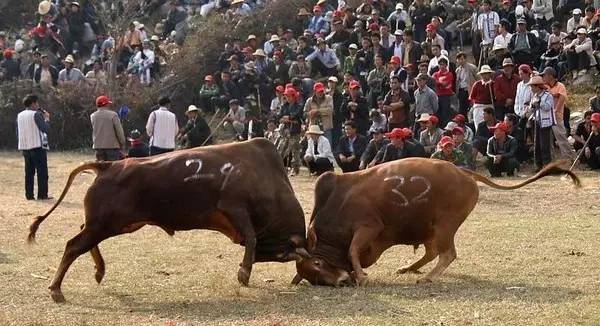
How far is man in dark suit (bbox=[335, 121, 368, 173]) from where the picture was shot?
2203 cm

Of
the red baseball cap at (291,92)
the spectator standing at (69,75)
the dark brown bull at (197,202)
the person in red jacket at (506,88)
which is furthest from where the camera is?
the spectator standing at (69,75)

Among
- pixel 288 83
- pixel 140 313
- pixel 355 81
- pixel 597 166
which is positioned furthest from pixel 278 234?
pixel 288 83

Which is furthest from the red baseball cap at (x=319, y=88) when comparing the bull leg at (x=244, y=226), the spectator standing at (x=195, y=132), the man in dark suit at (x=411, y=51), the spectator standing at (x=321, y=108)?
the bull leg at (x=244, y=226)

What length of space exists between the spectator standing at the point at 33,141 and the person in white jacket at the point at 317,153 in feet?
16.3

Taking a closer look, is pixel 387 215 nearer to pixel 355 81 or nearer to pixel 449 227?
pixel 449 227

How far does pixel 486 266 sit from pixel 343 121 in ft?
39.8

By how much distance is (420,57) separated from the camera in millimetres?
24938

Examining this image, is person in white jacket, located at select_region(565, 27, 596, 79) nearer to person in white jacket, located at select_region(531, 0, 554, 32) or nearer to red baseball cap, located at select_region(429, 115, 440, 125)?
person in white jacket, located at select_region(531, 0, 554, 32)

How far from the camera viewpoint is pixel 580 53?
2391cm

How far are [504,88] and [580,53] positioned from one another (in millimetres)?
2282

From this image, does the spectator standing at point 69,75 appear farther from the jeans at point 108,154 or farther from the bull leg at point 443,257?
the bull leg at point 443,257

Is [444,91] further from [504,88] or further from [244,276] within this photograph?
[244,276]

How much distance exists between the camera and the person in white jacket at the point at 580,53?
23.7 metres

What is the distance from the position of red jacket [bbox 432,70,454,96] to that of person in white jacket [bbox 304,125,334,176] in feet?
8.20
